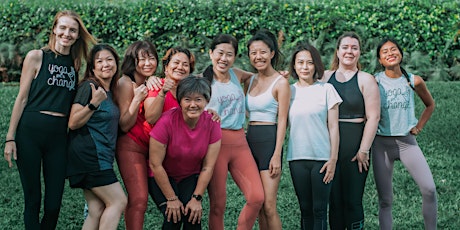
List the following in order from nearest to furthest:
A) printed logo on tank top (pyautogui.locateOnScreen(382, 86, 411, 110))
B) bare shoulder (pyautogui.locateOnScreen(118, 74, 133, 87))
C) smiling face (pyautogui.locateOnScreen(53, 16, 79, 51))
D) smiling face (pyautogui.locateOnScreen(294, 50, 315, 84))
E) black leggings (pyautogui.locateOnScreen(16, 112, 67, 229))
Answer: black leggings (pyautogui.locateOnScreen(16, 112, 67, 229)), smiling face (pyautogui.locateOnScreen(53, 16, 79, 51)), bare shoulder (pyautogui.locateOnScreen(118, 74, 133, 87)), smiling face (pyautogui.locateOnScreen(294, 50, 315, 84)), printed logo on tank top (pyautogui.locateOnScreen(382, 86, 411, 110))

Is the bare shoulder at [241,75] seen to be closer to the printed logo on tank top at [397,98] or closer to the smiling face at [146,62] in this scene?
the smiling face at [146,62]

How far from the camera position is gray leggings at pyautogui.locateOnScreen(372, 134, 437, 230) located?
5988mm

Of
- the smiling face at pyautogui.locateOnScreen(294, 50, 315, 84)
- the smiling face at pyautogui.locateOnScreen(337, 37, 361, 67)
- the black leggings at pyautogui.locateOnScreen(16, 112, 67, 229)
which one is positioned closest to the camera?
the black leggings at pyautogui.locateOnScreen(16, 112, 67, 229)

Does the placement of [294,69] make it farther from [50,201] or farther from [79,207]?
[79,207]

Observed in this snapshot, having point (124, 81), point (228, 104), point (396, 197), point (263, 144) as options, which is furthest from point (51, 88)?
point (396, 197)

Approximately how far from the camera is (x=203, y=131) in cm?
535

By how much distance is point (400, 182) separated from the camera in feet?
27.3

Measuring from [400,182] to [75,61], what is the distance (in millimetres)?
4532

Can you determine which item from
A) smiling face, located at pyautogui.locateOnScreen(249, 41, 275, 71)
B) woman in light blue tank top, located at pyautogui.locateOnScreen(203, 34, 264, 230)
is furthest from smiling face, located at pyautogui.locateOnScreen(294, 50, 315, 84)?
woman in light blue tank top, located at pyautogui.locateOnScreen(203, 34, 264, 230)

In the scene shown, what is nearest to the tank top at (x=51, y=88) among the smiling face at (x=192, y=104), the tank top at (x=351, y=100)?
the smiling face at (x=192, y=104)

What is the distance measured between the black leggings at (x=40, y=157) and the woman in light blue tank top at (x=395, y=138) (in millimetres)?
2718

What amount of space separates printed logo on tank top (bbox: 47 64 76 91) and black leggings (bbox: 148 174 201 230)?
3.20 ft

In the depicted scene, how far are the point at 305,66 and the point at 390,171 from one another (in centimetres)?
125

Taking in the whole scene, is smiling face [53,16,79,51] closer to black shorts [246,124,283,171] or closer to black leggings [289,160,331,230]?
black shorts [246,124,283,171]
